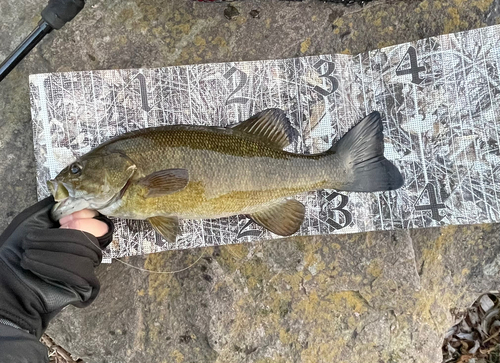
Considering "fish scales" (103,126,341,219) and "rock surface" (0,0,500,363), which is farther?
"rock surface" (0,0,500,363)

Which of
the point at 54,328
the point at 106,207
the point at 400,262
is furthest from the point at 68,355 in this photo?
the point at 400,262

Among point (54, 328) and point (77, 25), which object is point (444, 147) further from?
point (54, 328)

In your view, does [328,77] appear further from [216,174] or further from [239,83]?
[216,174]

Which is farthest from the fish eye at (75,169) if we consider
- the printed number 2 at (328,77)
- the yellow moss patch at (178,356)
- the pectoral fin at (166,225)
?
the printed number 2 at (328,77)

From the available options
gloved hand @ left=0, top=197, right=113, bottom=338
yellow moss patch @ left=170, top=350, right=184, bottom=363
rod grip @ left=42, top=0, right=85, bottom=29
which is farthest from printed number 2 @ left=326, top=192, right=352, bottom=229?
rod grip @ left=42, top=0, right=85, bottom=29

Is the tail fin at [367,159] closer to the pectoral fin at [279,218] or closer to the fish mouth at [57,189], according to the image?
the pectoral fin at [279,218]

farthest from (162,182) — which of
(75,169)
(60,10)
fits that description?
(60,10)

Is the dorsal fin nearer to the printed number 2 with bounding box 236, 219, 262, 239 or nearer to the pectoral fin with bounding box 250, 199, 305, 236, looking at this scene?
the pectoral fin with bounding box 250, 199, 305, 236
